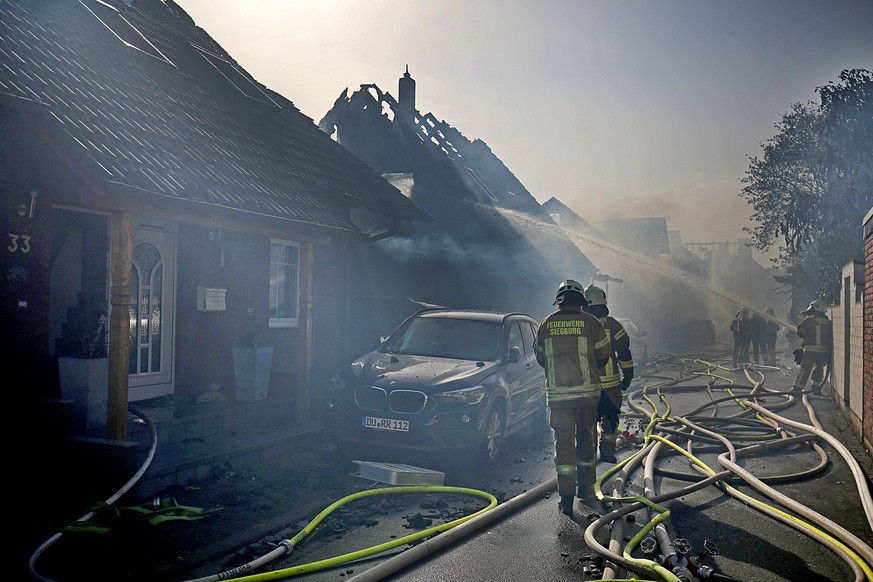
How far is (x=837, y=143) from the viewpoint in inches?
859

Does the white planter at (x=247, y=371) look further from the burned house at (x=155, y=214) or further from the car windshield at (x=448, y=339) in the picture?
the car windshield at (x=448, y=339)

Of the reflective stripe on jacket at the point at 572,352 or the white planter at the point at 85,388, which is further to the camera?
the white planter at the point at 85,388

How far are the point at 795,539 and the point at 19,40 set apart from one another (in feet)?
29.8

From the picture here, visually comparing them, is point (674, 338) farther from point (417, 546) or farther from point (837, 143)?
point (417, 546)

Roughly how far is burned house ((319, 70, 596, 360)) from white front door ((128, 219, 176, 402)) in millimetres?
5337

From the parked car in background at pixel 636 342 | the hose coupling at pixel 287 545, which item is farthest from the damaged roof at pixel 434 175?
the hose coupling at pixel 287 545

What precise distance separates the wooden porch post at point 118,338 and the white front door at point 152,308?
2402mm

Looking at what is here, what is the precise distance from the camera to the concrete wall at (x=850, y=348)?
9936 millimetres

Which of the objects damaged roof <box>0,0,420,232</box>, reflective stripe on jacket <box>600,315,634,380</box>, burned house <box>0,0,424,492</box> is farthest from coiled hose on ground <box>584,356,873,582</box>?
damaged roof <box>0,0,420,232</box>

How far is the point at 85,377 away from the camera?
6.67 m

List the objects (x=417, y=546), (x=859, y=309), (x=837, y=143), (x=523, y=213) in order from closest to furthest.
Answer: (x=417, y=546) < (x=859, y=309) < (x=837, y=143) < (x=523, y=213)

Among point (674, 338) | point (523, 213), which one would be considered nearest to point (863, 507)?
point (523, 213)

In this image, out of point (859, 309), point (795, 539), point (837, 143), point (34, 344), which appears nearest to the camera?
point (795, 539)

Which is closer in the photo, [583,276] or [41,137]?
[41,137]
